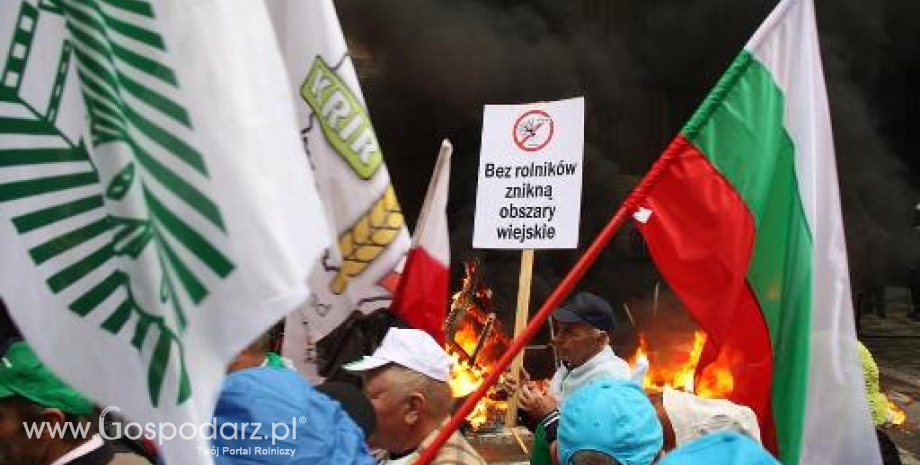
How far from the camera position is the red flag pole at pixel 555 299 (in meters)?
1.95

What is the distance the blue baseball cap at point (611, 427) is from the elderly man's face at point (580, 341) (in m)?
1.41

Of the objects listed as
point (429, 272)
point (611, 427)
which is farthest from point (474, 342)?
point (611, 427)

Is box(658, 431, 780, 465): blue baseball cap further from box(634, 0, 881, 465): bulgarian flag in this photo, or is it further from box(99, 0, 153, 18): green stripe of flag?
box(99, 0, 153, 18): green stripe of flag

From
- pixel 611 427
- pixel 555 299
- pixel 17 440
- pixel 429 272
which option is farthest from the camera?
pixel 429 272

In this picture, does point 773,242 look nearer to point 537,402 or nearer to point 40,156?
point 537,402

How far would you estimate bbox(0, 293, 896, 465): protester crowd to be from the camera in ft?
4.85

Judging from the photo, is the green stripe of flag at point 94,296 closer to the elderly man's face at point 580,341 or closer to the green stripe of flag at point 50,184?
the green stripe of flag at point 50,184

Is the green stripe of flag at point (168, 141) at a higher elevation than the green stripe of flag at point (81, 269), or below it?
higher

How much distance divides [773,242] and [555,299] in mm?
611

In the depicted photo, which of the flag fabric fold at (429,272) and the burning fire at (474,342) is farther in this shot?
the burning fire at (474,342)

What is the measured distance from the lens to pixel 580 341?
343 centimetres

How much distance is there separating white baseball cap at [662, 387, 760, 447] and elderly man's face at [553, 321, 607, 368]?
0.98 metres

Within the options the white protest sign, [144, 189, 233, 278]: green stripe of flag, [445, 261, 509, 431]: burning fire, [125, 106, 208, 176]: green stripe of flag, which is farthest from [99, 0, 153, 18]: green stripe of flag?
[445, 261, 509, 431]: burning fire

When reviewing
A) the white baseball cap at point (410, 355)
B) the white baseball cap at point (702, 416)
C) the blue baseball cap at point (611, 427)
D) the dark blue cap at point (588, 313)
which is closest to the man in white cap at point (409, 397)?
the white baseball cap at point (410, 355)
